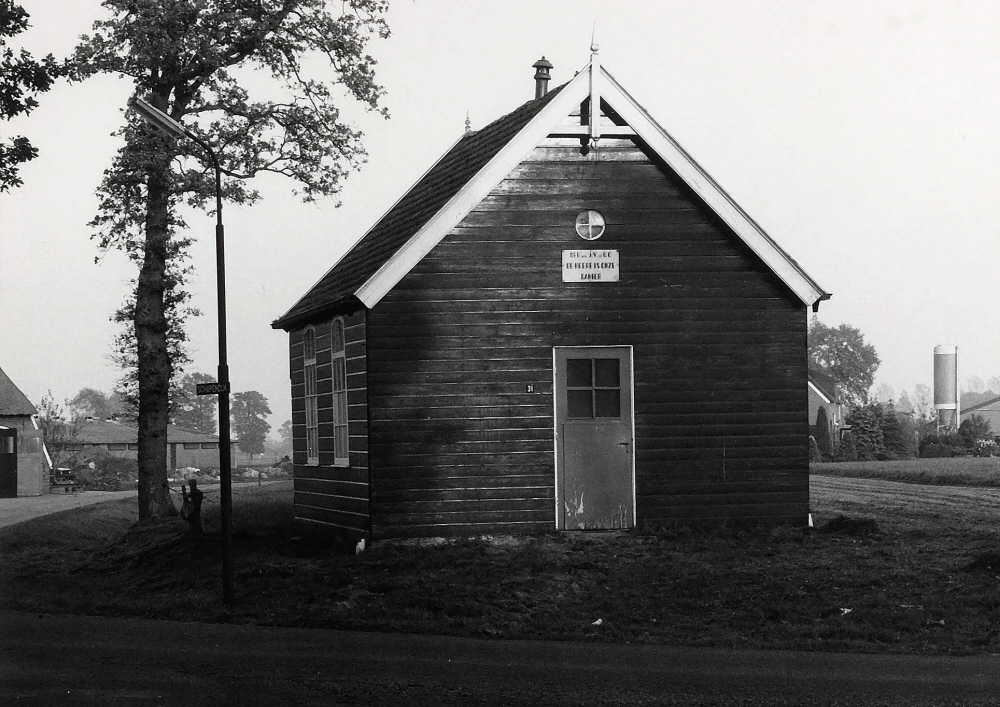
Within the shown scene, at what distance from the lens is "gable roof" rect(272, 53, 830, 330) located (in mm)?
18406

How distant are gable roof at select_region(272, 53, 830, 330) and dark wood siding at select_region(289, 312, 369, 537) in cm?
73

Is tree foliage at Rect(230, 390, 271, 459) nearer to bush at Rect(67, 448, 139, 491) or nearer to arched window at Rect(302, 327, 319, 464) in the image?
bush at Rect(67, 448, 139, 491)

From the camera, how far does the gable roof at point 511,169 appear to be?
1841cm

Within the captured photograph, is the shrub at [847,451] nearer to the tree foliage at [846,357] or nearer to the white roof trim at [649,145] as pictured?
the white roof trim at [649,145]

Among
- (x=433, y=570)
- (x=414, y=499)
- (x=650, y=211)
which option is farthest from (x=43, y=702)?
(x=650, y=211)

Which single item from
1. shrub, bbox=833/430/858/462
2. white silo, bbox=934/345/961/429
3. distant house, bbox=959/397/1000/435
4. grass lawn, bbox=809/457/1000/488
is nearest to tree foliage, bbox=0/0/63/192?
grass lawn, bbox=809/457/1000/488

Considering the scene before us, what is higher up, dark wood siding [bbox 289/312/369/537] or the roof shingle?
the roof shingle

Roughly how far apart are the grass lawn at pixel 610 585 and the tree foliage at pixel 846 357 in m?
95.8

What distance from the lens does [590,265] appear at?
19.0m

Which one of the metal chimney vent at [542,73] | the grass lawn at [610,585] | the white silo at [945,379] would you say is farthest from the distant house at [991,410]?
the grass lawn at [610,585]

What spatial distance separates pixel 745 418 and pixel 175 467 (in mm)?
70296

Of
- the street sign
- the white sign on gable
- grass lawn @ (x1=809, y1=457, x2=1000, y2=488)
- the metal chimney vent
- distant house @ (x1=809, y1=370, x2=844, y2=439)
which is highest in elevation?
the metal chimney vent

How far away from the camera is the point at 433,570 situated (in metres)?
16.5

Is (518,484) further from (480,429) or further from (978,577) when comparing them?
(978,577)
